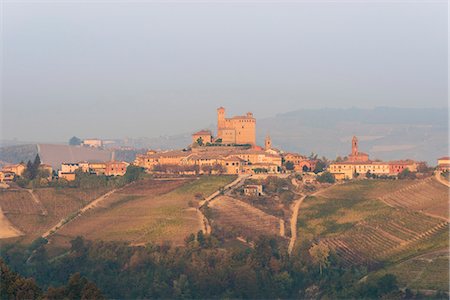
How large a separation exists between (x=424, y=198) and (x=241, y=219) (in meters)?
14.4

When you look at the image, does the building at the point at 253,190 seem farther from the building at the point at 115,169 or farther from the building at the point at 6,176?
the building at the point at 6,176

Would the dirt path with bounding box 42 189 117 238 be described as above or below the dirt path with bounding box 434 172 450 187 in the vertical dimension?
below

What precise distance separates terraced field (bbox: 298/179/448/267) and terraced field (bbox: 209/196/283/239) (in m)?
2.34

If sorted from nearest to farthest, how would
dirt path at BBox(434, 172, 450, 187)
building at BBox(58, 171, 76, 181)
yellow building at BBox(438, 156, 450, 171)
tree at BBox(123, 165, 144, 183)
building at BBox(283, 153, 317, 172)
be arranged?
1. dirt path at BBox(434, 172, 450, 187)
2. tree at BBox(123, 165, 144, 183)
3. yellow building at BBox(438, 156, 450, 171)
4. building at BBox(58, 171, 76, 181)
5. building at BBox(283, 153, 317, 172)

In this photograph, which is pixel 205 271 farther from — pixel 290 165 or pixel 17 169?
pixel 17 169

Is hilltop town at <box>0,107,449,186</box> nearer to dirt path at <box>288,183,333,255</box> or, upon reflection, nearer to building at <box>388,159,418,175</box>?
building at <box>388,159,418,175</box>

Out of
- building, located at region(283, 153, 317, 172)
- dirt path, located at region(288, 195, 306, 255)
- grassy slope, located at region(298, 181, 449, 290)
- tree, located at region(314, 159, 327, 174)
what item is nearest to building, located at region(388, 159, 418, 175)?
tree, located at region(314, 159, 327, 174)

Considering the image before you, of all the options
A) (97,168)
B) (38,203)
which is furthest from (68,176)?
(38,203)

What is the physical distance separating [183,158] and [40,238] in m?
21.7

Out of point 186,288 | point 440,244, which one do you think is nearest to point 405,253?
point 440,244

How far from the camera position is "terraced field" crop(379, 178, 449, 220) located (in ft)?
286

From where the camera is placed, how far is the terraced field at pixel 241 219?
277 feet

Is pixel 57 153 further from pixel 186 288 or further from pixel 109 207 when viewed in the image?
pixel 186 288

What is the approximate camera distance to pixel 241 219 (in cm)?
8700
